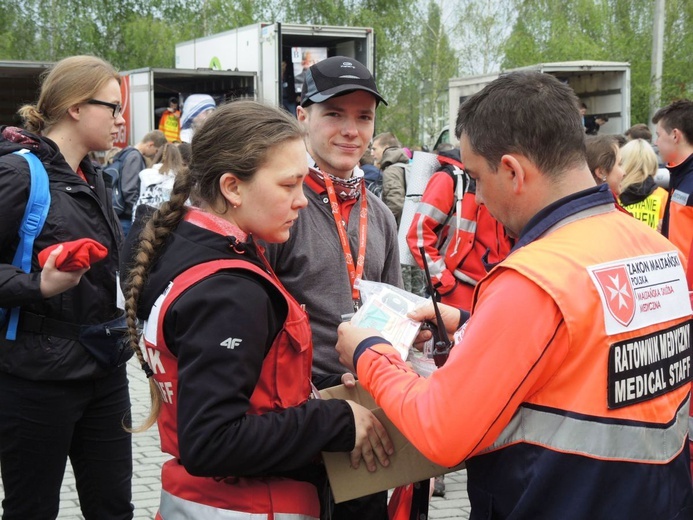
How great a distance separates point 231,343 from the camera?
6.66ft

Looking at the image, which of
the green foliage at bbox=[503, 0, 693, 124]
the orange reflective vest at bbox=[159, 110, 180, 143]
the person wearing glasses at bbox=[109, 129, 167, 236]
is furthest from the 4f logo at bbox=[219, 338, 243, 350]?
the green foliage at bbox=[503, 0, 693, 124]

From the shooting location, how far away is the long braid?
2.26 m

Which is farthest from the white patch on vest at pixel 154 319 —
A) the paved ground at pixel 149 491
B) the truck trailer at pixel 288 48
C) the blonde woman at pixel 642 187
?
the truck trailer at pixel 288 48

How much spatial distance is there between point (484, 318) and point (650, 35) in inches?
1102

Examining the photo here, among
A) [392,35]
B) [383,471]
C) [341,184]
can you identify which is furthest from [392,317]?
[392,35]

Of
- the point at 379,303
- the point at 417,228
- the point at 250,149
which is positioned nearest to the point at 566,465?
the point at 379,303

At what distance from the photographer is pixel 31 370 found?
3.28m

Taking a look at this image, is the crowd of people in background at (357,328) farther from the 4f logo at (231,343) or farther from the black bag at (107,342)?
the black bag at (107,342)

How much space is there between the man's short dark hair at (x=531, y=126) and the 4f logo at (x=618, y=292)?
0.27m

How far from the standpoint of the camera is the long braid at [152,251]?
2.26 metres

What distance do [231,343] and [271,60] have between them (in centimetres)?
1407

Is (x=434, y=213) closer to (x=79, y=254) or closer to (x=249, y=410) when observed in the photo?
(x=79, y=254)

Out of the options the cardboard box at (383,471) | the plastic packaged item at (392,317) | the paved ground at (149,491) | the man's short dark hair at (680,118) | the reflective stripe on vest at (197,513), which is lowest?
the paved ground at (149,491)

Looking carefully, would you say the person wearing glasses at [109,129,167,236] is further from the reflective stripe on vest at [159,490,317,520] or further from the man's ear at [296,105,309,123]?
the reflective stripe on vest at [159,490,317,520]
